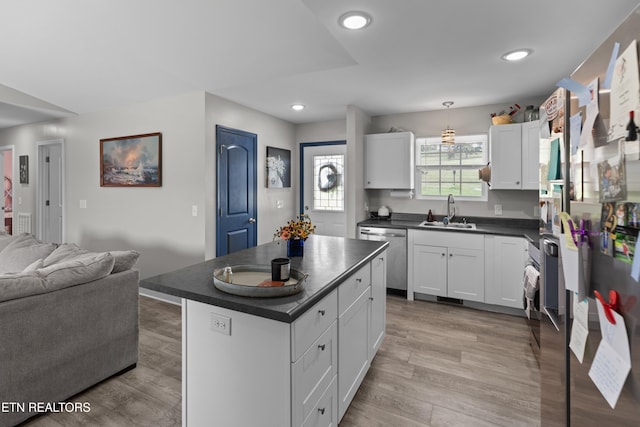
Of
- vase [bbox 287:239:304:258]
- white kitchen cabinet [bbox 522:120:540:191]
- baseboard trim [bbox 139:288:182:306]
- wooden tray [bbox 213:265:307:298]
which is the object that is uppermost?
white kitchen cabinet [bbox 522:120:540:191]

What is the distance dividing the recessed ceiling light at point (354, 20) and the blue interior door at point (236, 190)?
2089mm

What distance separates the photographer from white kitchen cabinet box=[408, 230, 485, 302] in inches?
141

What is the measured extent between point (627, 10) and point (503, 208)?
2430 mm

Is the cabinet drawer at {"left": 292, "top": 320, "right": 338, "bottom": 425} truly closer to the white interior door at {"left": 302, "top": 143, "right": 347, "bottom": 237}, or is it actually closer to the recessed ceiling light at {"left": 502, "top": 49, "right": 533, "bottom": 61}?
the recessed ceiling light at {"left": 502, "top": 49, "right": 533, "bottom": 61}

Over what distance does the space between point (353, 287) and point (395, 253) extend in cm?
215

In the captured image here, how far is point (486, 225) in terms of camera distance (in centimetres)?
405

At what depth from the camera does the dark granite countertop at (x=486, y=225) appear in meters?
3.46

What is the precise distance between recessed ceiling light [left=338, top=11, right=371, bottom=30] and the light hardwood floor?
2419mm

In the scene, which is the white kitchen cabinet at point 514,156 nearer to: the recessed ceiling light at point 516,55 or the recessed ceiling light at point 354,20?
the recessed ceiling light at point 516,55

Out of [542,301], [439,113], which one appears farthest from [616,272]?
[439,113]

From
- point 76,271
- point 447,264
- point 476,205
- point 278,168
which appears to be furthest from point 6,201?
point 476,205

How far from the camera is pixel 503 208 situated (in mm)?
4055

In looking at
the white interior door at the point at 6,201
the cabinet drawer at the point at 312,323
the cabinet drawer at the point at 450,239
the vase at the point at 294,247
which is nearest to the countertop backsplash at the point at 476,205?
the cabinet drawer at the point at 450,239

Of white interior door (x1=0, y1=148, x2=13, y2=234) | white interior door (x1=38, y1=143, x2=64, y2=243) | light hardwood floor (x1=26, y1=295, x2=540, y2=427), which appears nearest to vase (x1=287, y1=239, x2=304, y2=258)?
light hardwood floor (x1=26, y1=295, x2=540, y2=427)
